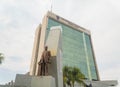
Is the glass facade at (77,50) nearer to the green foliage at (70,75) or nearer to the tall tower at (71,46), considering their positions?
the tall tower at (71,46)

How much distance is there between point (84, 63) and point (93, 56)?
342 inches

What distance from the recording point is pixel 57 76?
14062 millimetres

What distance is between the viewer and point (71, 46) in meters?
67.6

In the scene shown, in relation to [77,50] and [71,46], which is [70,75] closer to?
[71,46]

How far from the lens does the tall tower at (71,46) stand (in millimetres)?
61688

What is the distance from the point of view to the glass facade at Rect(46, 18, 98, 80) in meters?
64.2

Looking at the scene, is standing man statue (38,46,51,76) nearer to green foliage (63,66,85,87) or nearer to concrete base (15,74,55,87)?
concrete base (15,74,55,87)

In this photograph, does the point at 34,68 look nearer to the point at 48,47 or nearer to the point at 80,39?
the point at 80,39

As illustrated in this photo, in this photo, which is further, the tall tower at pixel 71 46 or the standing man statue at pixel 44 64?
the tall tower at pixel 71 46

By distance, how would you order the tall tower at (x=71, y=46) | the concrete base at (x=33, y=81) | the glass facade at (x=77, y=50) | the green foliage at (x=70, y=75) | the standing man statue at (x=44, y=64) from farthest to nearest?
the glass facade at (x=77, y=50) < the tall tower at (x=71, y=46) < the green foliage at (x=70, y=75) < the standing man statue at (x=44, y=64) < the concrete base at (x=33, y=81)

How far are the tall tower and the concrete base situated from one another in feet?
150

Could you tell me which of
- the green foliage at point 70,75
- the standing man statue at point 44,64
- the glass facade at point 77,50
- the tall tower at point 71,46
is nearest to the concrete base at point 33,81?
the standing man statue at point 44,64

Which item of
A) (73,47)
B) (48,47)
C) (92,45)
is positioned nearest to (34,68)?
(73,47)

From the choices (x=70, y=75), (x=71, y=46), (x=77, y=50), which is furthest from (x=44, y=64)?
(x=77, y=50)
